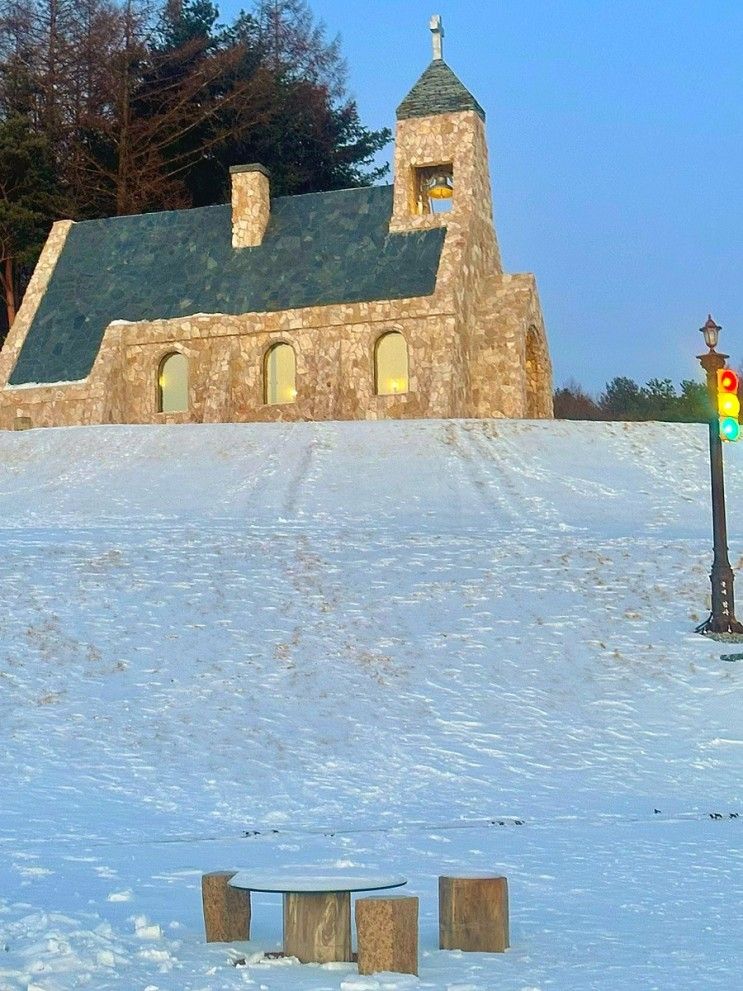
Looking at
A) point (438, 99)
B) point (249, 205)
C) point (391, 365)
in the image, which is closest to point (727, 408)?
point (391, 365)

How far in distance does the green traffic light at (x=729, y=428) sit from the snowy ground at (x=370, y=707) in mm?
2466

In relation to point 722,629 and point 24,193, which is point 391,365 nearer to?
point 722,629

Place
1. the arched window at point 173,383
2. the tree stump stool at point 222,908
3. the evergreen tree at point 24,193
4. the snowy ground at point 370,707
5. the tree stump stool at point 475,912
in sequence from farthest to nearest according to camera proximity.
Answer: the evergreen tree at point 24,193 → the arched window at point 173,383 → the snowy ground at point 370,707 → the tree stump stool at point 222,908 → the tree stump stool at point 475,912

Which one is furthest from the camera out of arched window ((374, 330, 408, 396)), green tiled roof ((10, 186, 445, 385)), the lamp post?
green tiled roof ((10, 186, 445, 385))

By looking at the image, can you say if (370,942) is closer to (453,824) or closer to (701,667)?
(453,824)

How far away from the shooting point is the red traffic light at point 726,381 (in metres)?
17.0

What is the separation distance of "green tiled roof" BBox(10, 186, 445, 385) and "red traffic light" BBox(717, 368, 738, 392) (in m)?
17.3

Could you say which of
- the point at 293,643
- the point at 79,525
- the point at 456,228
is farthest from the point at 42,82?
the point at 293,643

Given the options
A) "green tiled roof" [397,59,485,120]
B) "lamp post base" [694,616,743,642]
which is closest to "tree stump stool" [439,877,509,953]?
"lamp post base" [694,616,743,642]

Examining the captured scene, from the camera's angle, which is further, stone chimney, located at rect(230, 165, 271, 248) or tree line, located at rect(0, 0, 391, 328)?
tree line, located at rect(0, 0, 391, 328)

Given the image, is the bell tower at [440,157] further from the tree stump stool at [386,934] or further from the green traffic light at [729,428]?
the tree stump stool at [386,934]

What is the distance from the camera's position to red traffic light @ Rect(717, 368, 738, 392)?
16953 mm

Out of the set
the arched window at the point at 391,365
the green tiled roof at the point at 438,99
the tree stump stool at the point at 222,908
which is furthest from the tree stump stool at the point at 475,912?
the green tiled roof at the point at 438,99

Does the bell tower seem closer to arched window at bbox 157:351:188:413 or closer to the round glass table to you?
arched window at bbox 157:351:188:413
